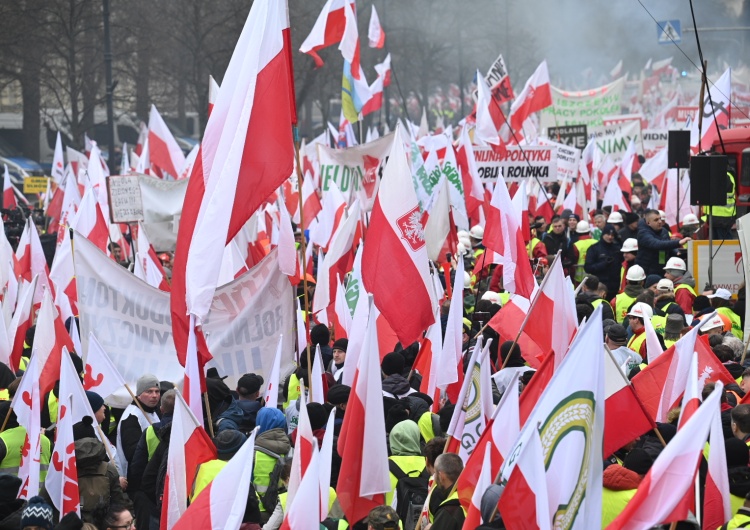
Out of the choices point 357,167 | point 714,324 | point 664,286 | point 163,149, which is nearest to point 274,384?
point 714,324

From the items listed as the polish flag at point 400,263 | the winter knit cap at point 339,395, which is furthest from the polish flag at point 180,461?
the polish flag at point 400,263

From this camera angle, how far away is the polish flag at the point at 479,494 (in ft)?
17.8

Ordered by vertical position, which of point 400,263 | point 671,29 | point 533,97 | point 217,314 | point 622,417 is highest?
point 671,29

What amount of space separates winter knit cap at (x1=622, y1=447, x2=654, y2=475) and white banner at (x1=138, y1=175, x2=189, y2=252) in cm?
1115

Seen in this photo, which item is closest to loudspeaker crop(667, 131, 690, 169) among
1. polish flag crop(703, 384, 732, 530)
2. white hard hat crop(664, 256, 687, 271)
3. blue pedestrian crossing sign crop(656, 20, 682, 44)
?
blue pedestrian crossing sign crop(656, 20, 682, 44)

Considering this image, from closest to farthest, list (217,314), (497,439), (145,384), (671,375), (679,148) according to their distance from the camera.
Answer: (497,439), (671,375), (145,384), (217,314), (679,148)

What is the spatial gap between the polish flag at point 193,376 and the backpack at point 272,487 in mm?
423

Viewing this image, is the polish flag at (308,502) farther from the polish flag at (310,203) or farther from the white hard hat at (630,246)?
the polish flag at (310,203)

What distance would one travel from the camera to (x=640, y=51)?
2420 inches

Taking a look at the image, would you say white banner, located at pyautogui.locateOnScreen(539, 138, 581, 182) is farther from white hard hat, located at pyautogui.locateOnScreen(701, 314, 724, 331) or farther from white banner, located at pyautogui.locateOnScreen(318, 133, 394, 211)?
white hard hat, located at pyautogui.locateOnScreen(701, 314, 724, 331)

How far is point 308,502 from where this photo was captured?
207 inches

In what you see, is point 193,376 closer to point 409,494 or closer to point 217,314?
point 409,494

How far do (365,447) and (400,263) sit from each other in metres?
2.59

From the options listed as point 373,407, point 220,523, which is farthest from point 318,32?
point 220,523
